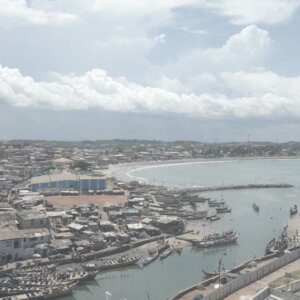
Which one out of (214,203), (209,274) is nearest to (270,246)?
(209,274)

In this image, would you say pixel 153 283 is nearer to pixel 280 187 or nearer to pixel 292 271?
pixel 292 271

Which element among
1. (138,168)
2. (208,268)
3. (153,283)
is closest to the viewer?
(153,283)

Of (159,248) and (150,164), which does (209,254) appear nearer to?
(159,248)

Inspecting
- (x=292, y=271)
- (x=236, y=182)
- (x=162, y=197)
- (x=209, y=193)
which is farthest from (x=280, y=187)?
(x=292, y=271)

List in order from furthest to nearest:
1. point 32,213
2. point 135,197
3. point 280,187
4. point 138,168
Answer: point 138,168
point 280,187
point 135,197
point 32,213

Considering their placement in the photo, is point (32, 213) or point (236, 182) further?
point (236, 182)
